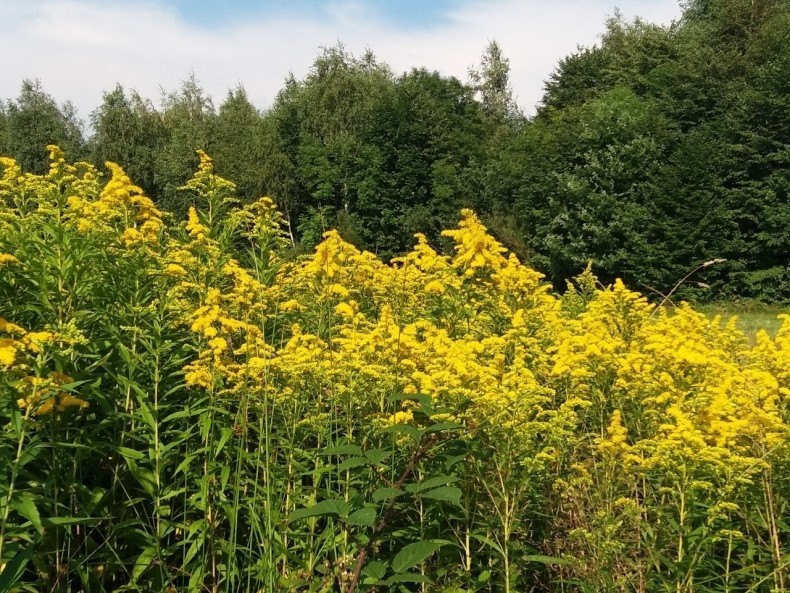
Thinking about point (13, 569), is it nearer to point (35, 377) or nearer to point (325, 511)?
point (35, 377)

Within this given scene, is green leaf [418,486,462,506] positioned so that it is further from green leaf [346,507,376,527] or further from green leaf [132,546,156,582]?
green leaf [132,546,156,582]

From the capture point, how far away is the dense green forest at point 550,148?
66.8ft

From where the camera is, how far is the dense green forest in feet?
66.8

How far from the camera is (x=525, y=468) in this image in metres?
2.34

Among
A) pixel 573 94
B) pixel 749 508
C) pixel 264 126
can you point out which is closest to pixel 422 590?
pixel 749 508

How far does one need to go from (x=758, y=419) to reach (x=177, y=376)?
2.44 meters

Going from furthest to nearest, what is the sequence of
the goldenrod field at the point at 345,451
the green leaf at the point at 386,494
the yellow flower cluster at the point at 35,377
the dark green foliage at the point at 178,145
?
the dark green foliage at the point at 178,145, the goldenrod field at the point at 345,451, the yellow flower cluster at the point at 35,377, the green leaf at the point at 386,494

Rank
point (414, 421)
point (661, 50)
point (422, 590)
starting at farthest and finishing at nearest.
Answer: point (661, 50)
point (414, 421)
point (422, 590)

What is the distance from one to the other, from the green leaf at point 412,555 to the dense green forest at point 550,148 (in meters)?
6.99

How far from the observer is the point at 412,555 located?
1788 mm

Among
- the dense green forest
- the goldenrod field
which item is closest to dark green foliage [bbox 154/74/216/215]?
the dense green forest

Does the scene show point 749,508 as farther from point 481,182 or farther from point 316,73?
point 316,73

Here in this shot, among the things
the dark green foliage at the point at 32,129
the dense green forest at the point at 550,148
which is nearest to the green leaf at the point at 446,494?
the dense green forest at the point at 550,148

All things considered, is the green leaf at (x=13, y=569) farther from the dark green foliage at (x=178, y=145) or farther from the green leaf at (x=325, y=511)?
the dark green foliage at (x=178, y=145)
